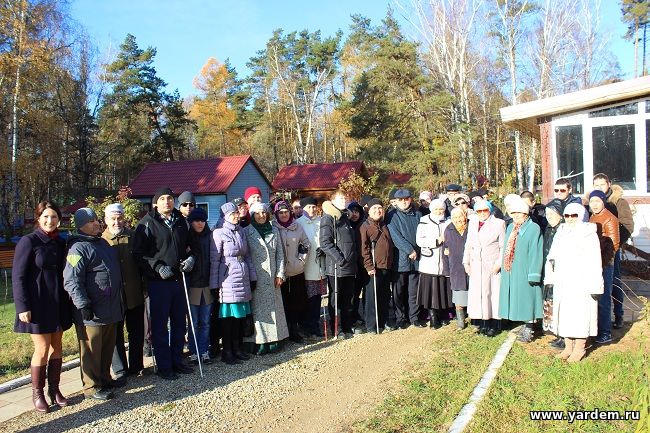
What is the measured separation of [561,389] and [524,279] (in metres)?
1.57

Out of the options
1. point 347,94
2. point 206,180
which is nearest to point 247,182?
point 206,180

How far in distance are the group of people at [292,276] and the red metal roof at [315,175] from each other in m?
22.7

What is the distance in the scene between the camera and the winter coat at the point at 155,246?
4.95 meters

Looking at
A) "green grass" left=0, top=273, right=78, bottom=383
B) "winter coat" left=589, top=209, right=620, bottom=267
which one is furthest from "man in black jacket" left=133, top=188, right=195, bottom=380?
"winter coat" left=589, top=209, right=620, bottom=267

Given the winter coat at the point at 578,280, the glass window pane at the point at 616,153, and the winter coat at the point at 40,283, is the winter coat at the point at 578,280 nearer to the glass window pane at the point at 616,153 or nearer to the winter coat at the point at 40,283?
the winter coat at the point at 40,283

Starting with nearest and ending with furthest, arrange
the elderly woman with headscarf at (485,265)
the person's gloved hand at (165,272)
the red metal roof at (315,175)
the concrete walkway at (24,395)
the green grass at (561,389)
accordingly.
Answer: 1. the green grass at (561,389)
2. the concrete walkway at (24,395)
3. the person's gloved hand at (165,272)
4. the elderly woman with headscarf at (485,265)
5. the red metal roof at (315,175)

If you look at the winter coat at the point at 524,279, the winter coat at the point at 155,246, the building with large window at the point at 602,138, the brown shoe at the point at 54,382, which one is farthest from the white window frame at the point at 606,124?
the brown shoe at the point at 54,382

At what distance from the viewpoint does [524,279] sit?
5.64 meters

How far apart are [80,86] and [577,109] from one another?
91.3ft

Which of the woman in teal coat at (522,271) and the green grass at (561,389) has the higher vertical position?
the woman in teal coat at (522,271)

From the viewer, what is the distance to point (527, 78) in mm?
28047

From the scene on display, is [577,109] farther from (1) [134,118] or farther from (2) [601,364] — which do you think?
(1) [134,118]

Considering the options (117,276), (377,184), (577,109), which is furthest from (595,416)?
(377,184)

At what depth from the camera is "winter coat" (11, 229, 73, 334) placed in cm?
418
